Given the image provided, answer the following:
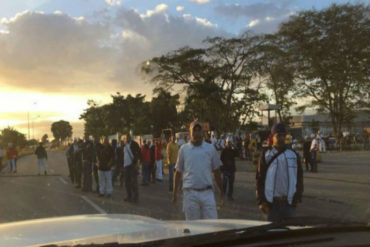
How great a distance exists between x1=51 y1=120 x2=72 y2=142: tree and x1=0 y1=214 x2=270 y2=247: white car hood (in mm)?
164272

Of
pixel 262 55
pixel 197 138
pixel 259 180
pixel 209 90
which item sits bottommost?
pixel 259 180

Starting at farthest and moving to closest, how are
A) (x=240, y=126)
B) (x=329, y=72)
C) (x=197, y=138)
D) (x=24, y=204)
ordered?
(x=240, y=126) → (x=329, y=72) → (x=24, y=204) → (x=197, y=138)

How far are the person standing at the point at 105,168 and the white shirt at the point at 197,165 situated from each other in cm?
820

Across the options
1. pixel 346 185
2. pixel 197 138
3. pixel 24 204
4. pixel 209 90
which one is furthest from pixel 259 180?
pixel 209 90

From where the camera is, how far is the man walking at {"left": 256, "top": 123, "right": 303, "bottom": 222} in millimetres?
5531

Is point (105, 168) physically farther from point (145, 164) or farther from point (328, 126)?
point (328, 126)

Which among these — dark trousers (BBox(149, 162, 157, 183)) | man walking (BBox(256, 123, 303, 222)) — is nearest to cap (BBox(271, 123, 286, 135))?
man walking (BBox(256, 123, 303, 222))

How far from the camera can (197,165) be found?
234 inches

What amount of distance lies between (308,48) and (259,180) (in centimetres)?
3989

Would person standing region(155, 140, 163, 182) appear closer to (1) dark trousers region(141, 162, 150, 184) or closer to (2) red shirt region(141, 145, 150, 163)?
(2) red shirt region(141, 145, 150, 163)

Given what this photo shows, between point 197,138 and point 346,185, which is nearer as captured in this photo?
point 197,138

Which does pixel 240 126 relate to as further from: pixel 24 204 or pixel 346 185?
pixel 24 204

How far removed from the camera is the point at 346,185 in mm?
15688

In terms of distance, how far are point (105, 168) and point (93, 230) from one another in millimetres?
11392
